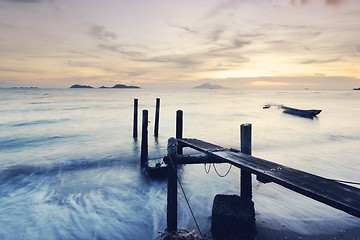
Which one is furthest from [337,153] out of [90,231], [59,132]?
[59,132]

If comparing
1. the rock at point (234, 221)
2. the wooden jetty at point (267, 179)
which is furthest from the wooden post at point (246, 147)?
the rock at point (234, 221)

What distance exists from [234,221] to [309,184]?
1975 mm

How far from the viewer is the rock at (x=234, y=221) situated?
5.48m

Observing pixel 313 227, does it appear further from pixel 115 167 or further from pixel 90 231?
pixel 115 167

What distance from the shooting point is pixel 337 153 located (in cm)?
1523

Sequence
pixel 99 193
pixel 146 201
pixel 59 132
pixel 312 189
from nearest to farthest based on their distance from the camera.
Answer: pixel 312 189
pixel 146 201
pixel 99 193
pixel 59 132

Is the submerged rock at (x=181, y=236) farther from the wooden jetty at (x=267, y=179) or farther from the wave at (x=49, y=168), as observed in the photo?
the wave at (x=49, y=168)

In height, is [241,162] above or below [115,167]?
above

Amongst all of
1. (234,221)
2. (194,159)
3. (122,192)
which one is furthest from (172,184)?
(122,192)

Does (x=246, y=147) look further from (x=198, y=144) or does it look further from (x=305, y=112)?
(x=305, y=112)

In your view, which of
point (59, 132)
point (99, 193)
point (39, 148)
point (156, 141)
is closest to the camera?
point (99, 193)

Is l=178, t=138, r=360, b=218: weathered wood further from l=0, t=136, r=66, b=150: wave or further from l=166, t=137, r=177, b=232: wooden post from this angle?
l=0, t=136, r=66, b=150: wave

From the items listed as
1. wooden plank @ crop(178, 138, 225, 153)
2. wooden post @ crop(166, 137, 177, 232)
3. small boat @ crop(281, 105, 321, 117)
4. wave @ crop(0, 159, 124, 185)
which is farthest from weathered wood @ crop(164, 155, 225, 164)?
small boat @ crop(281, 105, 321, 117)

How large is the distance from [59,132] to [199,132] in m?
14.5
